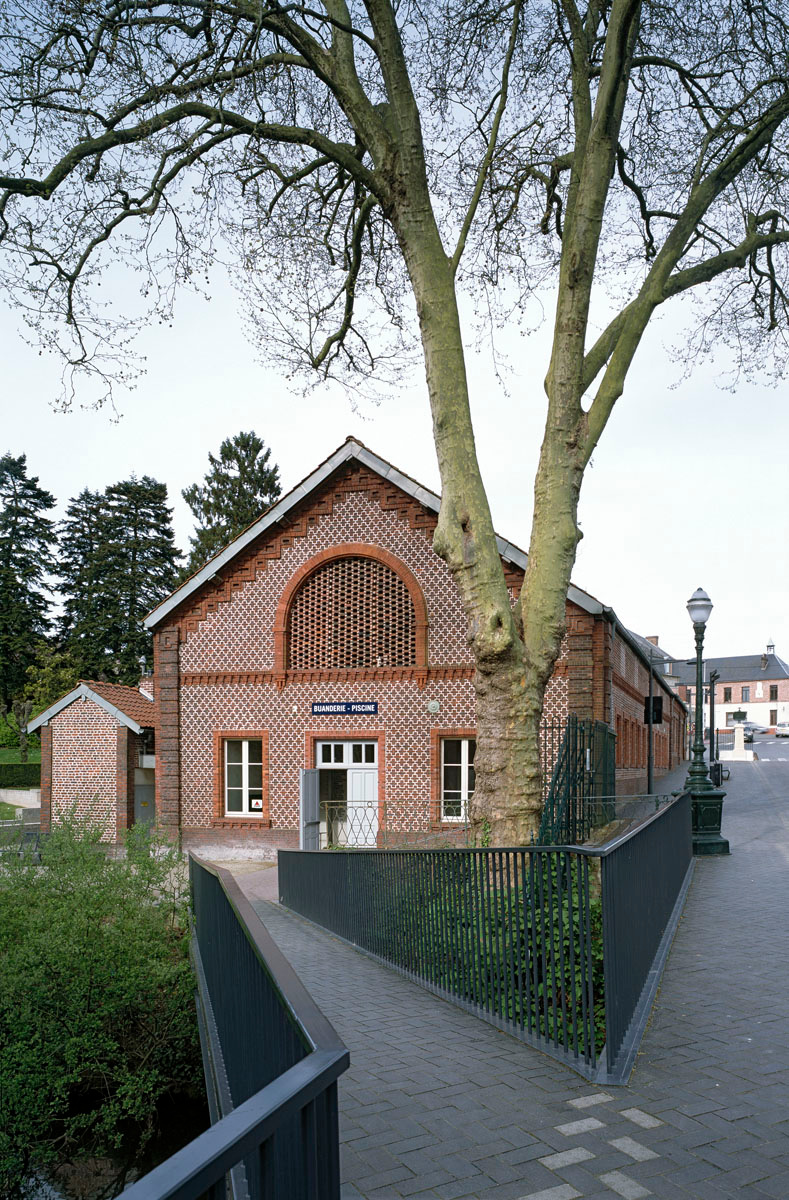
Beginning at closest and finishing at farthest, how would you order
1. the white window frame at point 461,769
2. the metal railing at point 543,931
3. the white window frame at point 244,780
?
the metal railing at point 543,931, the white window frame at point 461,769, the white window frame at point 244,780

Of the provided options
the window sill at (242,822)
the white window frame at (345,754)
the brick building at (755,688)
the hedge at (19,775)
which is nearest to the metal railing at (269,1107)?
the white window frame at (345,754)

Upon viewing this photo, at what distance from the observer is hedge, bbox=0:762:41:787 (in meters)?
46.5

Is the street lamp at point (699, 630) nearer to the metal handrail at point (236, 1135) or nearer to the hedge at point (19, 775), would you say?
the metal handrail at point (236, 1135)

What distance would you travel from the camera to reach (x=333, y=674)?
21.8 meters

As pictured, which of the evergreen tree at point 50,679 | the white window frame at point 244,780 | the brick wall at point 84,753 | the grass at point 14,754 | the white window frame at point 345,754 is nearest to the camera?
the white window frame at point 345,754

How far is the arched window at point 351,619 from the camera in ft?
70.9

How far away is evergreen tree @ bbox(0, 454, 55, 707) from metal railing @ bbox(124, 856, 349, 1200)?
54.6m

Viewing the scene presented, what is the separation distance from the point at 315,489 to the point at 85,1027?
13.9 meters

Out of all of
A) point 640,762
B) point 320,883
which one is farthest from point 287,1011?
point 640,762

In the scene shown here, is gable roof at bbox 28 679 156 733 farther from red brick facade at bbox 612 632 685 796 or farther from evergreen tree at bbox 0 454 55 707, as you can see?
evergreen tree at bbox 0 454 55 707

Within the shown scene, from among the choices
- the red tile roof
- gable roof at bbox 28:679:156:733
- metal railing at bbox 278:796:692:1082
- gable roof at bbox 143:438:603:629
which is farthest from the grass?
metal railing at bbox 278:796:692:1082

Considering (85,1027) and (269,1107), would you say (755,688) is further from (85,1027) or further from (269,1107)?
(269,1107)

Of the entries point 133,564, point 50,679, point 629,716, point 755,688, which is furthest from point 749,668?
point 629,716

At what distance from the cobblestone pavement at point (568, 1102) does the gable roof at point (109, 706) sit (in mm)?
19019
